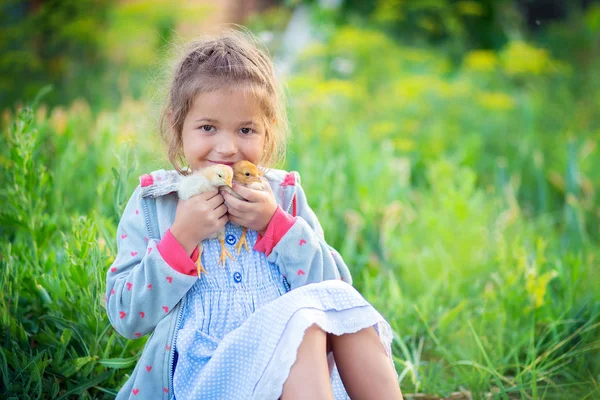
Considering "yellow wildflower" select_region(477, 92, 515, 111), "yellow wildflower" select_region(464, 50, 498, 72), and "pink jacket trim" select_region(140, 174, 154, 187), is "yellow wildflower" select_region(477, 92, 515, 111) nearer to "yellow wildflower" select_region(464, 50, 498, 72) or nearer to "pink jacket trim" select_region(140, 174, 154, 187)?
"yellow wildflower" select_region(464, 50, 498, 72)

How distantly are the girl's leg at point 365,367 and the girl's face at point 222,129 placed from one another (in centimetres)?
56

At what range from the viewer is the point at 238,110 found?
1880mm

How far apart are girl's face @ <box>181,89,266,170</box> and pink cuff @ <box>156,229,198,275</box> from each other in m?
0.24

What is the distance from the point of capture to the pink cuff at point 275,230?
6.25 ft

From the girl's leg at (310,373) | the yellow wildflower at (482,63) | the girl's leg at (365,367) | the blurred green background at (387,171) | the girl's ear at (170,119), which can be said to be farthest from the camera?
the yellow wildflower at (482,63)

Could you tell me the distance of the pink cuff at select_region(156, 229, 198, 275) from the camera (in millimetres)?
A: 1785

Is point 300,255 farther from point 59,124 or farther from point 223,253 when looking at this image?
point 59,124

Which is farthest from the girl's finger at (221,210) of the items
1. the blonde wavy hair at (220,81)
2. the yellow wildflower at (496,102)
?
the yellow wildflower at (496,102)

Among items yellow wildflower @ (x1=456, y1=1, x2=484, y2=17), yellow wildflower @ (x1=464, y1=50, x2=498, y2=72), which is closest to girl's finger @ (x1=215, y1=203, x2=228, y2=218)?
yellow wildflower @ (x1=464, y1=50, x2=498, y2=72)

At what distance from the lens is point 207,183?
1.84 metres

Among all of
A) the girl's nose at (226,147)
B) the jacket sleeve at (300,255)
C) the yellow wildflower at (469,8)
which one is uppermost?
the yellow wildflower at (469,8)

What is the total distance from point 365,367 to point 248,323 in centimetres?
31

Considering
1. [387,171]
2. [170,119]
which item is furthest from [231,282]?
[387,171]

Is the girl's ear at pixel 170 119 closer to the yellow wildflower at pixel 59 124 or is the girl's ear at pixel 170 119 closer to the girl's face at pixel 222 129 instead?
the girl's face at pixel 222 129
